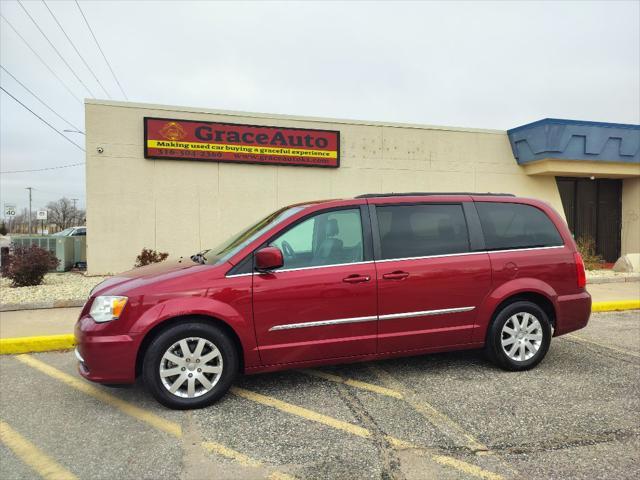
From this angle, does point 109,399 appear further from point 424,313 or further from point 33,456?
point 424,313

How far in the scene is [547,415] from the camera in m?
3.51

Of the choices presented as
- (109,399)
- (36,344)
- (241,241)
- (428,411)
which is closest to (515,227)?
(428,411)

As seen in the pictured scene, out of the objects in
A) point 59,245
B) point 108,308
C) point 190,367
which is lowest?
point 190,367

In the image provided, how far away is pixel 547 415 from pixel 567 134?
12.2 meters

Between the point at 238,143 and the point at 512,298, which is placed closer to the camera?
the point at 512,298

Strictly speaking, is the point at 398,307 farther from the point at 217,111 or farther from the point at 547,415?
the point at 217,111

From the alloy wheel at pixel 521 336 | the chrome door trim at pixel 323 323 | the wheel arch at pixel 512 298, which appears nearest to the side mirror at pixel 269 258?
the chrome door trim at pixel 323 323

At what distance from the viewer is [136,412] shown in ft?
12.0

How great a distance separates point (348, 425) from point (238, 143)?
9.75 m

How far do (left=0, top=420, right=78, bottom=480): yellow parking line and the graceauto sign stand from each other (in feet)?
29.7

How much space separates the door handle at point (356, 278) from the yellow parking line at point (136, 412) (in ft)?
5.37

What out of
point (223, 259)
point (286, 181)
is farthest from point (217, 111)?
point (223, 259)

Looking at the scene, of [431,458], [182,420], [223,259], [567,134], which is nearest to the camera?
[431,458]

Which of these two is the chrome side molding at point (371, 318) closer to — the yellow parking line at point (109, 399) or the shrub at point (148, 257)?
the yellow parking line at point (109, 399)
